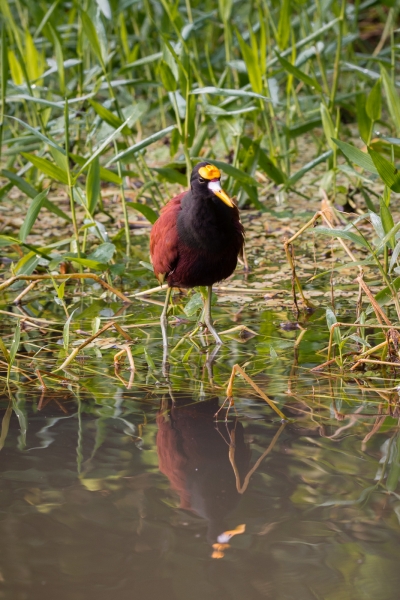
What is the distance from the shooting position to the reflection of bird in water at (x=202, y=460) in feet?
6.22

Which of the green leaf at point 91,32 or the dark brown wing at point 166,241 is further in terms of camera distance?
the green leaf at point 91,32

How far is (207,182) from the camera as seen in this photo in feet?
9.14

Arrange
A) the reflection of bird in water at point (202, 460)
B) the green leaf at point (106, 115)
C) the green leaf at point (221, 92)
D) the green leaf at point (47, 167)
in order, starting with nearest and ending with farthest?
the reflection of bird in water at point (202, 460) → the green leaf at point (47, 167) → the green leaf at point (221, 92) → the green leaf at point (106, 115)

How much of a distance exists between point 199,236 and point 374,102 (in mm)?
1180

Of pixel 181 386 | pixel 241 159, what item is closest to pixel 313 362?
pixel 181 386

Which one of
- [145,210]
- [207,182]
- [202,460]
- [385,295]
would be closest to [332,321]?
[385,295]

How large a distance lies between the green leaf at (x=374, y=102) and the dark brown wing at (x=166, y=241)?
100 centimetres

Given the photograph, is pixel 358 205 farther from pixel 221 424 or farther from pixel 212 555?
pixel 212 555

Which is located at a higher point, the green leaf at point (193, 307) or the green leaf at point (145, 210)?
the green leaf at point (145, 210)

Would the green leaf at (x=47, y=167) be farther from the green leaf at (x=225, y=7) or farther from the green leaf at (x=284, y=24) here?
the green leaf at (x=225, y=7)

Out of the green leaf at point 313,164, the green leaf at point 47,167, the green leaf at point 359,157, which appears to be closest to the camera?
the green leaf at point 359,157

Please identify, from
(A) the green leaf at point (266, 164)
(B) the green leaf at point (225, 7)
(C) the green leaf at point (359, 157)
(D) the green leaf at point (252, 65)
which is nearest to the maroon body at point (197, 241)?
(C) the green leaf at point (359, 157)

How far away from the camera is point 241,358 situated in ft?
9.45

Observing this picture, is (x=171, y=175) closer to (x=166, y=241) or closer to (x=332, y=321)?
(x=166, y=241)
